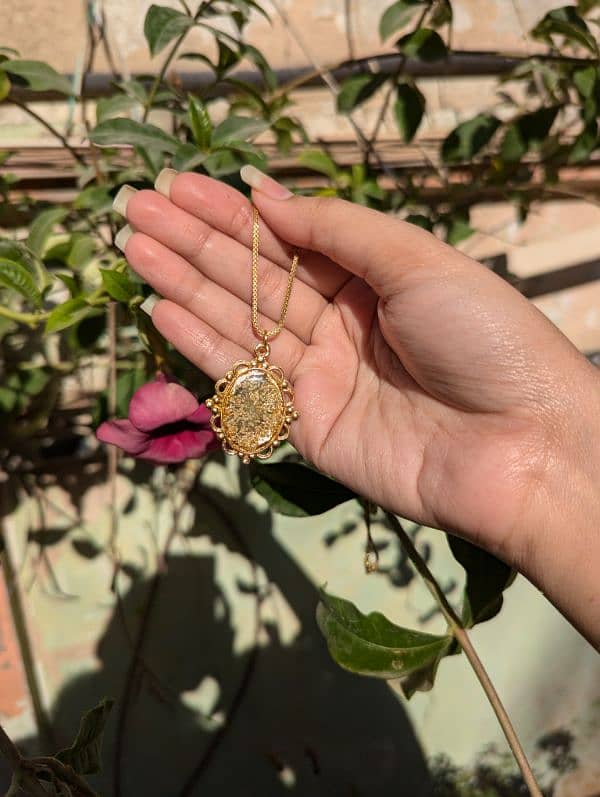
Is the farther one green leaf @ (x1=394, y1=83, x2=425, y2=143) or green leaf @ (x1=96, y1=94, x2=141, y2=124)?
green leaf @ (x1=394, y1=83, x2=425, y2=143)

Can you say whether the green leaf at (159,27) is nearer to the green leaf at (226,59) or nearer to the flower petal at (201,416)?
the green leaf at (226,59)

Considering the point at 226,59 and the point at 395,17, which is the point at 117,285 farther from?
the point at 395,17

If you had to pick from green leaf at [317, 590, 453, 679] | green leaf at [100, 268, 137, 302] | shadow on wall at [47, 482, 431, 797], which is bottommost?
shadow on wall at [47, 482, 431, 797]

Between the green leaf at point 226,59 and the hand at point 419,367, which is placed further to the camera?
the green leaf at point 226,59

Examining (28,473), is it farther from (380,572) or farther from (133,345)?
(380,572)

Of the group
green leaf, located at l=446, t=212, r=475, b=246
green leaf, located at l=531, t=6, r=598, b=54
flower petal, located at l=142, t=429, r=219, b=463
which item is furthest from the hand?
green leaf, located at l=531, t=6, r=598, b=54

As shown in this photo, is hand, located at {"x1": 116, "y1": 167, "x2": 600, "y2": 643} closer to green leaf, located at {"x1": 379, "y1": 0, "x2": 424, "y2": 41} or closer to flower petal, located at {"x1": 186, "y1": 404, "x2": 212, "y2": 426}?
flower petal, located at {"x1": 186, "y1": 404, "x2": 212, "y2": 426}

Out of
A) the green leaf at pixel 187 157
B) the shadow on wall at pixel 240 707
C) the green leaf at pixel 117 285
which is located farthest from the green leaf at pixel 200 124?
the shadow on wall at pixel 240 707
